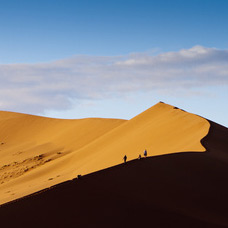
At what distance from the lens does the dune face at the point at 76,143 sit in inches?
970

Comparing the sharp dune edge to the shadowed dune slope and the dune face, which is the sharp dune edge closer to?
the shadowed dune slope

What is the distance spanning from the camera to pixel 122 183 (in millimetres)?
13344

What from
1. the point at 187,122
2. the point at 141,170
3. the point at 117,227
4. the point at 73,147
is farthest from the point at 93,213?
the point at 73,147

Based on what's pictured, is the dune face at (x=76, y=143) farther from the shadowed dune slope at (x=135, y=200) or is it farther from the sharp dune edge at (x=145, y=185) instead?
the shadowed dune slope at (x=135, y=200)

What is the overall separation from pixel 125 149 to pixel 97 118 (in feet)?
76.8

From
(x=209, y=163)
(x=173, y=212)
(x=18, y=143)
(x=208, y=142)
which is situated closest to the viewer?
(x=173, y=212)

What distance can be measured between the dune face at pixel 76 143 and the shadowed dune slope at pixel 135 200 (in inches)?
177

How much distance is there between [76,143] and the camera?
41875 millimetres

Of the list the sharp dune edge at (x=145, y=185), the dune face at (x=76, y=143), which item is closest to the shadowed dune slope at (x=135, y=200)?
the sharp dune edge at (x=145, y=185)

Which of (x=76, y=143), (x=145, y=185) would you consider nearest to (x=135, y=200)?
(x=145, y=185)

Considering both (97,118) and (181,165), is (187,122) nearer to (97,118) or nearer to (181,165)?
(181,165)

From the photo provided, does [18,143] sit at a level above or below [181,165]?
above

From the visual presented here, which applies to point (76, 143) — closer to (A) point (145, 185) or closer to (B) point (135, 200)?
(A) point (145, 185)

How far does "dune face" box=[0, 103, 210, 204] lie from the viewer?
2464cm
